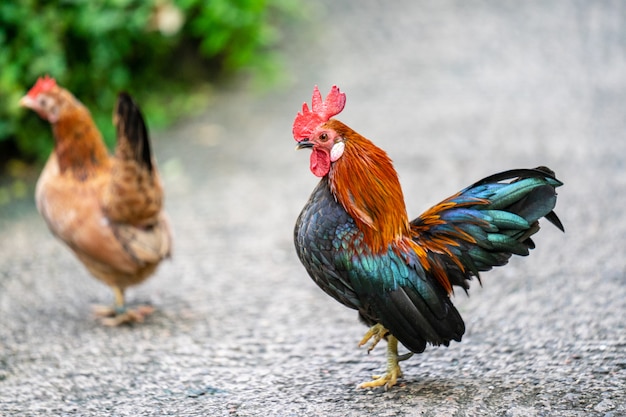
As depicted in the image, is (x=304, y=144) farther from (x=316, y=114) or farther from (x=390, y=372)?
(x=390, y=372)

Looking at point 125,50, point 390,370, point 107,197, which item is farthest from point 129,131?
point 125,50

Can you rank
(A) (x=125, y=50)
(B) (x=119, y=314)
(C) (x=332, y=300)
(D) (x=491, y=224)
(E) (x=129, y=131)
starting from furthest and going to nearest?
(A) (x=125, y=50)
(C) (x=332, y=300)
(B) (x=119, y=314)
(E) (x=129, y=131)
(D) (x=491, y=224)

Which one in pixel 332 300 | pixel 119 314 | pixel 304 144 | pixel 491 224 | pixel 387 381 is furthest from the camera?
pixel 332 300

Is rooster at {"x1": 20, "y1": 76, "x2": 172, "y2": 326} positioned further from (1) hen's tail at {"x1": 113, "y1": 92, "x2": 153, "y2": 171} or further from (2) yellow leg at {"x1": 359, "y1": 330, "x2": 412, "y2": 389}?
(2) yellow leg at {"x1": 359, "y1": 330, "x2": 412, "y2": 389}

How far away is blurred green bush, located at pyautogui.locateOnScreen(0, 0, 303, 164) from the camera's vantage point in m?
8.23

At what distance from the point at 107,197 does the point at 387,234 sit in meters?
2.46

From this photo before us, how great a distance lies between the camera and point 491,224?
371 cm

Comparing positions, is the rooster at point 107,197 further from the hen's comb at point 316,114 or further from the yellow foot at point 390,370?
the yellow foot at point 390,370

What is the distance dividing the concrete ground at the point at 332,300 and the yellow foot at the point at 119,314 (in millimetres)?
115

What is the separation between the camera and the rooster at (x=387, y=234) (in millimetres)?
3631

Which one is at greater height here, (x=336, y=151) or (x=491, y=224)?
(x=336, y=151)

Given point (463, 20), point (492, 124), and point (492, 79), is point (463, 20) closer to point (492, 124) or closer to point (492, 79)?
point (492, 79)

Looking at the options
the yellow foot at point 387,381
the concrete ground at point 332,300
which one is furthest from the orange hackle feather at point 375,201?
the concrete ground at point 332,300

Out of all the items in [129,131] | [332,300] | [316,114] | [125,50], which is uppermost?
[125,50]
